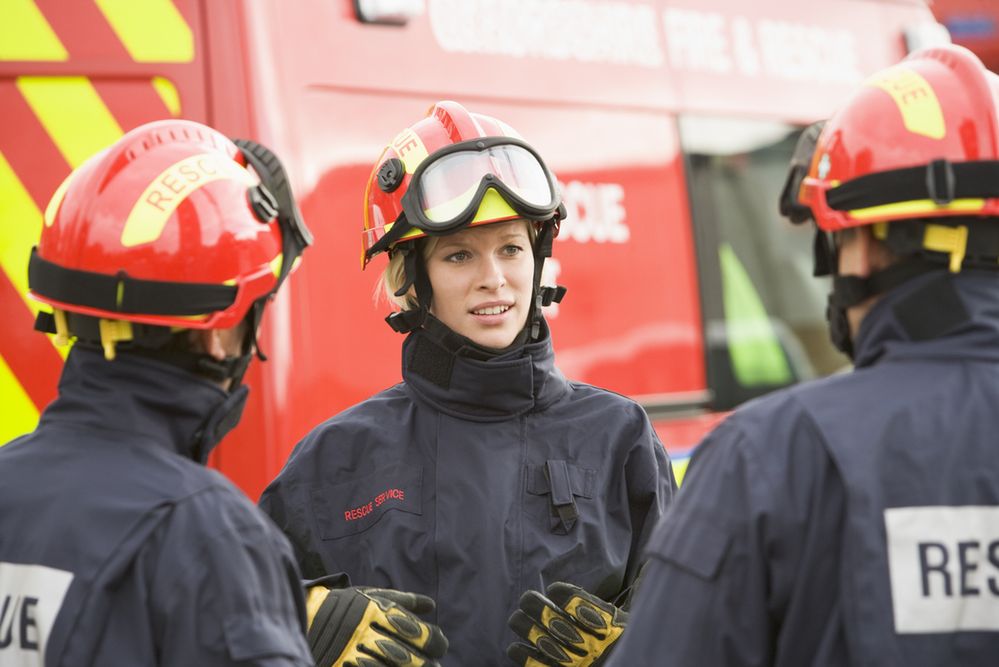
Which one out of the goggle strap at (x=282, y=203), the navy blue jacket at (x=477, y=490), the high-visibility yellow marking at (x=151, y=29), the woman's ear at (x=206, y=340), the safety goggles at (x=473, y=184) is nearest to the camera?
the woman's ear at (x=206, y=340)

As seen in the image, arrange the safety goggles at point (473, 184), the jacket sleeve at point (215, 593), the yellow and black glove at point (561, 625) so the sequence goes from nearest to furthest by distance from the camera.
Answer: the jacket sleeve at point (215, 593)
the yellow and black glove at point (561, 625)
the safety goggles at point (473, 184)

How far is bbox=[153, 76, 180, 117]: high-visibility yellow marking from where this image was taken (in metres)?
3.83

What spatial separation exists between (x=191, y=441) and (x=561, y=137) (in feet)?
8.36

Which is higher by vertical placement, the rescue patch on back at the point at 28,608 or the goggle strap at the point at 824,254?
the goggle strap at the point at 824,254

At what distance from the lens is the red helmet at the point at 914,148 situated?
216cm

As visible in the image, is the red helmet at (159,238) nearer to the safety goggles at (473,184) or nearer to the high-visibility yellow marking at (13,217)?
the safety goggles at (473,184)

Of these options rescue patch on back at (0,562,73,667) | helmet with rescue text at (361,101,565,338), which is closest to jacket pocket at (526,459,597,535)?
helmet with rescue text at (361,101,565,338)

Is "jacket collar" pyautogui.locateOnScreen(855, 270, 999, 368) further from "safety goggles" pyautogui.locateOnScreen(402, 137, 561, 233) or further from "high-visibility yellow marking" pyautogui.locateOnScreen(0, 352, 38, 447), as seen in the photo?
"high-visibility yellow marking" pyautogui.locateOnScreen(0, 352, 38, 447)

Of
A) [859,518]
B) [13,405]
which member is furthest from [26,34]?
[859,518]

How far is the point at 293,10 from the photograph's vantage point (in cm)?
402

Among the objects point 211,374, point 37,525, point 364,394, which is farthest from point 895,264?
point 364,394

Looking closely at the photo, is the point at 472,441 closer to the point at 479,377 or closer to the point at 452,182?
the point at 479,377

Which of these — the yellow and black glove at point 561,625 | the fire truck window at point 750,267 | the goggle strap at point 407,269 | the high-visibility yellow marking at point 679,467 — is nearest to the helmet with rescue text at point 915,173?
the yellow and black glove at point 561,625

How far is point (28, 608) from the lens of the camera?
2051 millimetres
